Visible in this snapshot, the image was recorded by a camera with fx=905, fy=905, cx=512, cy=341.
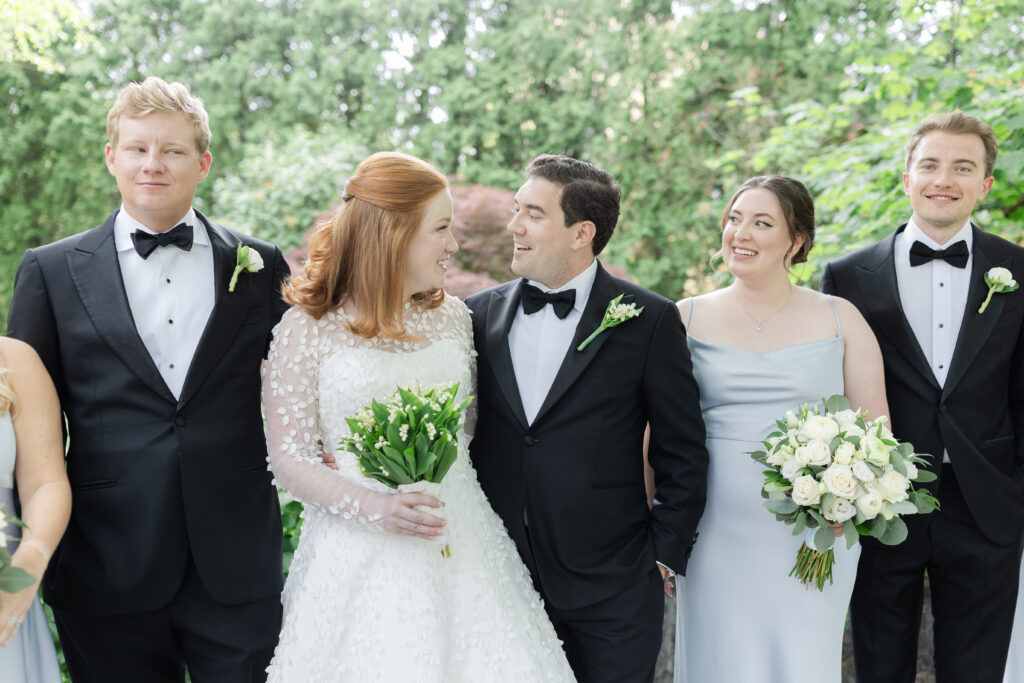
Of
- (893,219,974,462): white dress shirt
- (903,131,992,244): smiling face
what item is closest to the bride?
(893,219,974,462): white dress shirt

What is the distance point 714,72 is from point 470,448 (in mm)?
7347

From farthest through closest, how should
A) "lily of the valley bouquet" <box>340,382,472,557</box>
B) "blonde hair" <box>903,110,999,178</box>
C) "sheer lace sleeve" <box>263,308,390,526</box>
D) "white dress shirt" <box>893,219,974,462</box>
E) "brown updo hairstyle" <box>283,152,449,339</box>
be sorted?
"blonde hair" <box>903,110,999,178</box>
"white dress shirt" <box>893,219,974,462</box>
"brown updo hairstyle" <box>283,152,449,339</box>
"sheer lace sleeve" <box>263,308,390,526</box>
"lily of the valley bouquet" <box>340,382,472,557</box>

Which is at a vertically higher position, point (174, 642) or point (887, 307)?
point (887, 307)

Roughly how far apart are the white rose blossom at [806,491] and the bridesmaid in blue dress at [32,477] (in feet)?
7.61

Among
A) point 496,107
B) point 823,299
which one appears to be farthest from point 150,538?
point 496,107

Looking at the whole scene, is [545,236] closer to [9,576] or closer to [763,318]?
[763,318]

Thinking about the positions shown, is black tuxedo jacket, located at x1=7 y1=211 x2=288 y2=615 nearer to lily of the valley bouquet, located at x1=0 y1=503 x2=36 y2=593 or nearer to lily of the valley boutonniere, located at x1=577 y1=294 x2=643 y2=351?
lily of the valley bouquet, located at x1=0 y1=503 x2=36 y2=593

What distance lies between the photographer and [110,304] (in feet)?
9.72

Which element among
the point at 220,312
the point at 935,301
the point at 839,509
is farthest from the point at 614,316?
the point at 935,301

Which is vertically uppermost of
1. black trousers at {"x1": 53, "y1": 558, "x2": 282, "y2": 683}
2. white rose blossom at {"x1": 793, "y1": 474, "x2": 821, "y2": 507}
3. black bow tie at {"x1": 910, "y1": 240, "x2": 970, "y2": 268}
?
black bow tie at {"x1": 910, "y1": 240, "x2": 970, "y2": 268}

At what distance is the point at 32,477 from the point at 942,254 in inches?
134

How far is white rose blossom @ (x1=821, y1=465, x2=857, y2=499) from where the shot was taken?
2957 mm

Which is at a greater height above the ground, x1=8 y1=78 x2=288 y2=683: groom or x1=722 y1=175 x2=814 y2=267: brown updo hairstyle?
x1=722 y1=175 x2=814 y2=267: brown updo hairstyle

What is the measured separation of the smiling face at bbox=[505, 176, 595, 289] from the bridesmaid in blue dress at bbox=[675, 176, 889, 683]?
0.60m
